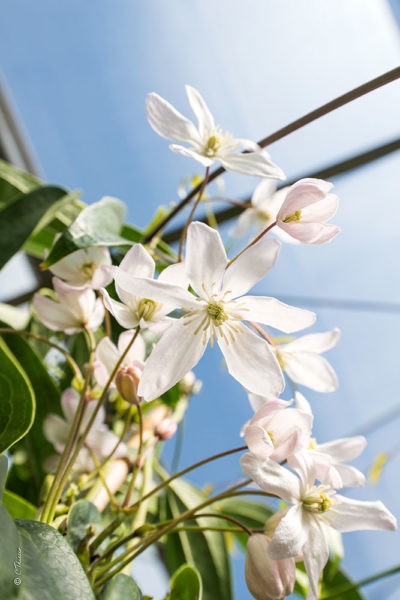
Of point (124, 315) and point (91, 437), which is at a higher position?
point (124, 315)

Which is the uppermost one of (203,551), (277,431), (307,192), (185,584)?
(307,192)

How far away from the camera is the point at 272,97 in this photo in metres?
1.36

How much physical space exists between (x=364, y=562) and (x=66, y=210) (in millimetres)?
1254

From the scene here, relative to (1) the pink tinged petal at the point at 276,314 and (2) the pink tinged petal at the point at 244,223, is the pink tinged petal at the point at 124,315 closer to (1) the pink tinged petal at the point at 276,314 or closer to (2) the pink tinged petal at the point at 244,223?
(1) the pink tinged petal at the point at 276,314

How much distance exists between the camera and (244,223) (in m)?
0.58

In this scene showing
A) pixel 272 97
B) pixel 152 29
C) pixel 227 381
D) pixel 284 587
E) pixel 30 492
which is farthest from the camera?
pixel 227 381

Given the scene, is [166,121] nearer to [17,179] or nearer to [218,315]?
[218,315]

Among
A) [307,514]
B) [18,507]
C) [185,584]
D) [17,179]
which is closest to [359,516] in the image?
[307,514]

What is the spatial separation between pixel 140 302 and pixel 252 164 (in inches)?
4.1

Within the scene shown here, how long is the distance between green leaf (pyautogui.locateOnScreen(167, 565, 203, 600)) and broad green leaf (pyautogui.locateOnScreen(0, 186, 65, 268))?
24cm

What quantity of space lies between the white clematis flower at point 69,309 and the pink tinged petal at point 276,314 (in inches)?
5.0

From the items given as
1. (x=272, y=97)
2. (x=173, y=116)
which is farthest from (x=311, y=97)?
(x=173, y=116)

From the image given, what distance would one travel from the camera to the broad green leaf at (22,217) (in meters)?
0.47

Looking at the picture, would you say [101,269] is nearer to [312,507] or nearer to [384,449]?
[312,507]
